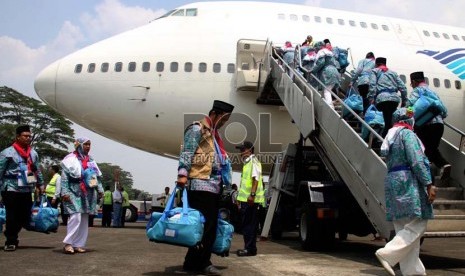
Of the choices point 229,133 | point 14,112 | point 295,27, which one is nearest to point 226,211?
point 229,133

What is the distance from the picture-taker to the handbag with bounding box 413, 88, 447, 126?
666 cm

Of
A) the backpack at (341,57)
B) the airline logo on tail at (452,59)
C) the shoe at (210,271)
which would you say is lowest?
the shoe at (210,271)

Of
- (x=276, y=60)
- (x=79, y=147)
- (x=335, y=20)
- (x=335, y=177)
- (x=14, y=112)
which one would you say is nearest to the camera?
(x=79, y=147)

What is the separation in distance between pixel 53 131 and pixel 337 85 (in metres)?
44.9

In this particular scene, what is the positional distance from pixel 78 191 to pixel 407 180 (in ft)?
14.3

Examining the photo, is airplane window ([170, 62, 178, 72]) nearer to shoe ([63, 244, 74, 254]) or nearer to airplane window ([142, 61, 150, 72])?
airplane window ([142, 61, 150, 72])

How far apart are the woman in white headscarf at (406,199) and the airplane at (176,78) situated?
23.4 feet

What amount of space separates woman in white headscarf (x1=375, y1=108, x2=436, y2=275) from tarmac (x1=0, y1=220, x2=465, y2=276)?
563mm

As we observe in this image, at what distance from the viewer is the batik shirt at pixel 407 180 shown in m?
5.07

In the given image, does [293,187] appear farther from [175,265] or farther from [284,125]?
[175,265]

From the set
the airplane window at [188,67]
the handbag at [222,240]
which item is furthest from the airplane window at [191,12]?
the handbag at [222,240]

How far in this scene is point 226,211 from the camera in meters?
13.6

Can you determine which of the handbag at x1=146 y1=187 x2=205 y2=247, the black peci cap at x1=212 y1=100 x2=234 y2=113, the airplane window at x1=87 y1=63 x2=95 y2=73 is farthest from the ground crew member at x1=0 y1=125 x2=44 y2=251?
the airplane window at x1=87 y1=63 x2=95 y2=73

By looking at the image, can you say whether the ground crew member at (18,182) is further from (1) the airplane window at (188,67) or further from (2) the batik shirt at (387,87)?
(1) the airplane window at (188,67)
